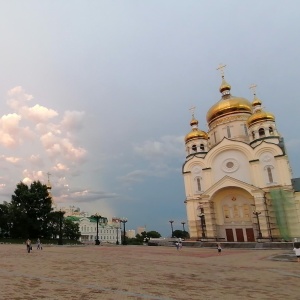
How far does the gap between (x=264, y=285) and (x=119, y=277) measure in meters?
5.02

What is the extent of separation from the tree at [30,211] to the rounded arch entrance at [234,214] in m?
27.1

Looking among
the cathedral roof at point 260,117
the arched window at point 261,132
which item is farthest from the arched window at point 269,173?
the cathedral roof at point 260,117

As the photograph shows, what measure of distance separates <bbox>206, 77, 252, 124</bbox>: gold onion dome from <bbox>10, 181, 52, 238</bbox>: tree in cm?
3040

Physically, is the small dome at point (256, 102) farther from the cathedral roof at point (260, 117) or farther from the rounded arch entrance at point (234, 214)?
the rounded arch entrance at point (234, 214)

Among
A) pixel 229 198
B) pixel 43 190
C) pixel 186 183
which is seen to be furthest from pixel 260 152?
pixel 43 190

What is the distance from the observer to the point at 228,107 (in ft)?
148

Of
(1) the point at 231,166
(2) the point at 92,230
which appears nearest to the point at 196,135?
(1) the point at 231,166

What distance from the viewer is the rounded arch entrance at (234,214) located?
37594mm

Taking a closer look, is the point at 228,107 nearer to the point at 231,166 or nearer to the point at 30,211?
the point at 231,166

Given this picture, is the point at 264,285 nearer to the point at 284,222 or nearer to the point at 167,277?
the point at 167,277

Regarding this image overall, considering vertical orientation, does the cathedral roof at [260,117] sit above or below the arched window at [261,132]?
above

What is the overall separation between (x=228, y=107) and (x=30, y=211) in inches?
1396

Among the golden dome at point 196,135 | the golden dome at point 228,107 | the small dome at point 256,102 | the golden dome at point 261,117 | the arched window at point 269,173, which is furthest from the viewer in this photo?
the golden dome at point 196,135

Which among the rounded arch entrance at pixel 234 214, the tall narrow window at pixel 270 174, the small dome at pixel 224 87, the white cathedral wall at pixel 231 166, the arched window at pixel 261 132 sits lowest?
the rounded arch entrance at pixel 234 214
